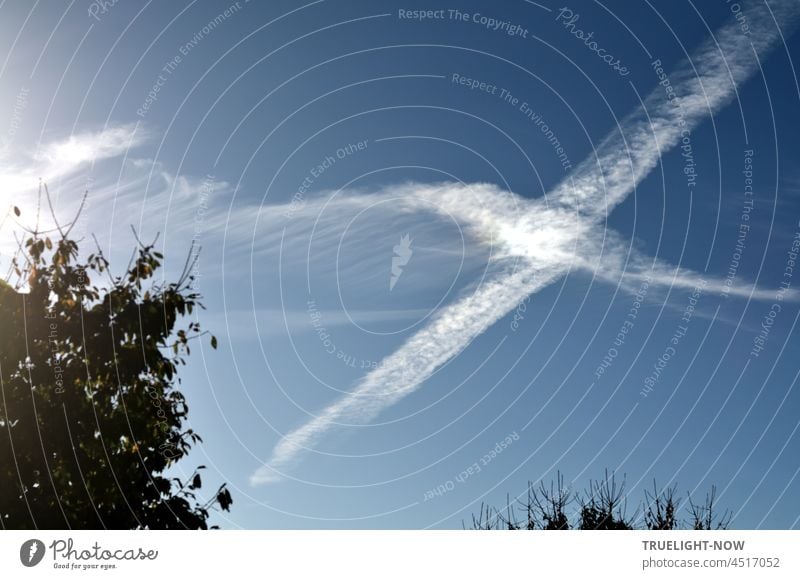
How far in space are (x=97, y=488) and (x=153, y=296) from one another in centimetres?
353

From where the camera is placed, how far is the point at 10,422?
46.2 ft

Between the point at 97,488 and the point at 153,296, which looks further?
the point at 153,296

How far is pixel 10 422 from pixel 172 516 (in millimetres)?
3248

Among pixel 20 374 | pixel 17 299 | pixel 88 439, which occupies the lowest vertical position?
pixel 88 439
